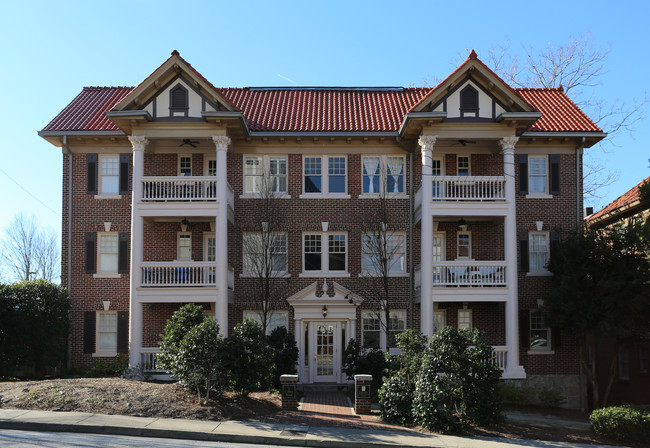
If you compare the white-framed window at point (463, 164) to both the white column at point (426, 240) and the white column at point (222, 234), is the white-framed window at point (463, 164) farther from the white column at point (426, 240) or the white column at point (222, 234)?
the white column at point (222, 234)

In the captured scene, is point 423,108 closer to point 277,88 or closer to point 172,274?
point 277,88

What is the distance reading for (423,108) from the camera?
23094 millimetres

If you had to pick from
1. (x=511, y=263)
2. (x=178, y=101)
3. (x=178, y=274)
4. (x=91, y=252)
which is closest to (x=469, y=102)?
(x=511, y=263)

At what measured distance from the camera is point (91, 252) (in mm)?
25000

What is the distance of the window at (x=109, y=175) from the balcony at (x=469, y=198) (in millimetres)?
11548

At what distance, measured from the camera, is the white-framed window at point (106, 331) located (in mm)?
24688

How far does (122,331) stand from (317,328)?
7.25 m

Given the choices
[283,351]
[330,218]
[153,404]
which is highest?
[330,218]

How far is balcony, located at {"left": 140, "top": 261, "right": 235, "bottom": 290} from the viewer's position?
23.0 meters

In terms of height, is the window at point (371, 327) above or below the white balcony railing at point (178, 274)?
below

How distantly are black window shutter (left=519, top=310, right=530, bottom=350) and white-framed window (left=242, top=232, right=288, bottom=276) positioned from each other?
9.13 meters

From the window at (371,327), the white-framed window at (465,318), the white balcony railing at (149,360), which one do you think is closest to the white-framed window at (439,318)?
the white-framed window at (465,318)

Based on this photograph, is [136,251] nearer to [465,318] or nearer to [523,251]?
Answer: [465,318]

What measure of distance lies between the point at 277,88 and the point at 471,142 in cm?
882
